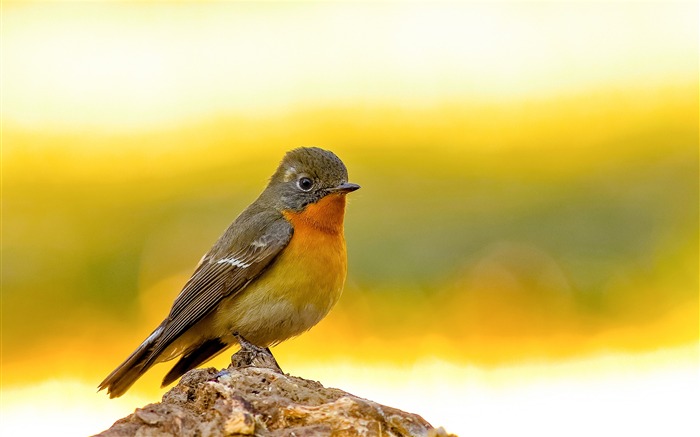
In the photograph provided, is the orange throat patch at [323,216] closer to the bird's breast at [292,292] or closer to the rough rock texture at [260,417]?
the bird's breast at [292,292]

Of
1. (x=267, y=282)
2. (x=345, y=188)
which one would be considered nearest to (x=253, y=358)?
(x=267, y=282)

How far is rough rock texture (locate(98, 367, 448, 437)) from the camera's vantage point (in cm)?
586

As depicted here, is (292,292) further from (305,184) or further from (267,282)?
(305,184)

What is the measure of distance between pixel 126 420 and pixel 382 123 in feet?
47.4

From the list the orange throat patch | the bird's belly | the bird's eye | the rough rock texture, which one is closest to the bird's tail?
the bird's belly

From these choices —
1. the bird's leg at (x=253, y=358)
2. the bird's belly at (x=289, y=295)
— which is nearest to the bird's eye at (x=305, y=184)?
the bird's belly at (x=289, y=295)

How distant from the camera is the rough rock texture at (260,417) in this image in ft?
19.2

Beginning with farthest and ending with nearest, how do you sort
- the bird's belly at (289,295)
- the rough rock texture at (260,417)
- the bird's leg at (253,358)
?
1. the bird's belly at (289,295)
2. the bird's leg at (253,358)
3. the rough rock texture at (260,417)

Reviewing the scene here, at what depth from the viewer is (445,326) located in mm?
12625

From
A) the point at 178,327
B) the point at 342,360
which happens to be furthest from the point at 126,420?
the point at 342,360

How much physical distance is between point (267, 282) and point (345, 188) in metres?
0.91

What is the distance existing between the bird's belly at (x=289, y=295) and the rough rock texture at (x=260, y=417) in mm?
2340

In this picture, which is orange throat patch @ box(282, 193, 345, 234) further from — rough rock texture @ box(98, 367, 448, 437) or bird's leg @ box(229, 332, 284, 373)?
rough rock texture @ box(98, 367, 448, 437)

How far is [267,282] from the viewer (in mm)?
8719
